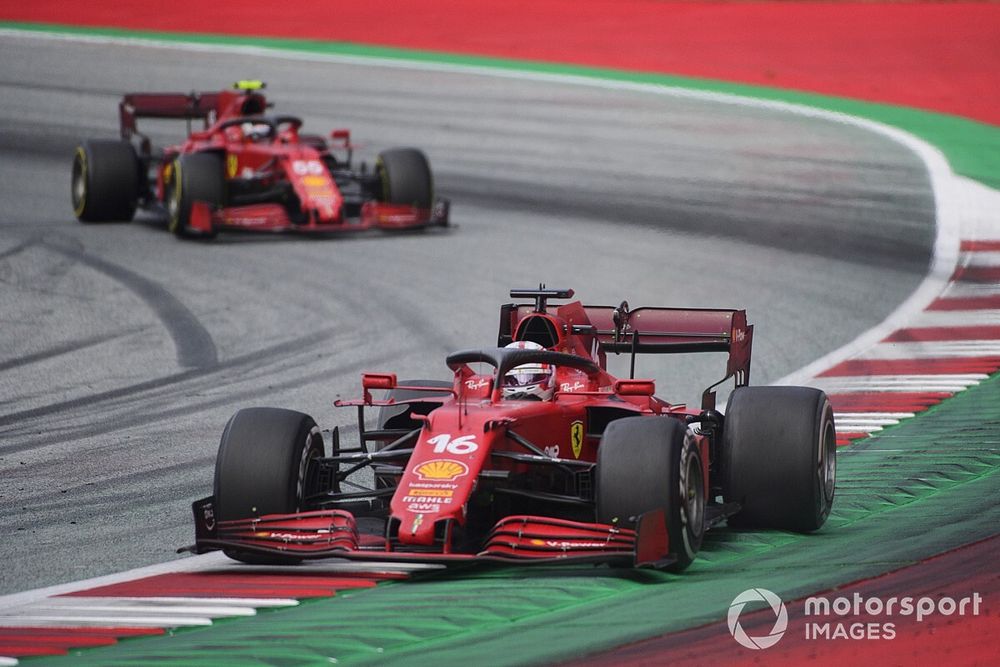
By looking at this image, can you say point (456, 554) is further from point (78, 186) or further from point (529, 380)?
point (78, 186)

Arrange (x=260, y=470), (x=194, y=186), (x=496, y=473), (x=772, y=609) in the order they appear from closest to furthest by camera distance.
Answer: (x=772, y=609) < (x=496, y=473) < (x=260, y=470) < (x=194, y=186)

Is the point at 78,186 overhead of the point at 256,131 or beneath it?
beneath

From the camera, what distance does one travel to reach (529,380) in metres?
9.82

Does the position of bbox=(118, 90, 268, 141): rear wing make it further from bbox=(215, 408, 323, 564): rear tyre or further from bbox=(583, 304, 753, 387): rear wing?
bbox=(215, 408, 323, 564): rear tyre

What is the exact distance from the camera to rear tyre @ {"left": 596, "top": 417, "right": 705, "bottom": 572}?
27.6 feet

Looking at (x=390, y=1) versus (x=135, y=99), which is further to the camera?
(x=390, y=1)

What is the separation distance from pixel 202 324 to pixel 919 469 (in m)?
7.68

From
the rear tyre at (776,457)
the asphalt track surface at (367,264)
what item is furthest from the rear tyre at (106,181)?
the rear tyre at (776,457)

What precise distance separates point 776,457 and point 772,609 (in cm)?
172

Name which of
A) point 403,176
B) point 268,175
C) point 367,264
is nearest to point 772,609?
point 367,264

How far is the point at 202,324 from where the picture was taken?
1647 centimetres

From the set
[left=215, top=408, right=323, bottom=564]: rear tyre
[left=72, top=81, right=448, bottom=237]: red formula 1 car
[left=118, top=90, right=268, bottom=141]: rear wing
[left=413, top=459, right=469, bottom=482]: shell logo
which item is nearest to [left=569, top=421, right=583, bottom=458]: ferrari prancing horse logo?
[left=413, top=459, right=469, bottom=482]: shell logo

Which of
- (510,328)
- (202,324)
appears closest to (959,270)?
(202,324)

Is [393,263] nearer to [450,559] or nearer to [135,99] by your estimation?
[135,99]
